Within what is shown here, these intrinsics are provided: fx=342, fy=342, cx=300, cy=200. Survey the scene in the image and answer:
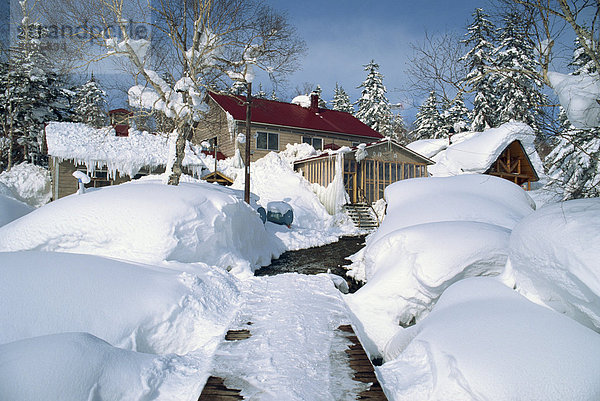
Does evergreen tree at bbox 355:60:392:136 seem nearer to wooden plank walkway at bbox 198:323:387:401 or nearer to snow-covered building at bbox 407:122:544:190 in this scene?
snow-covered building at bbox 407:122:544:190

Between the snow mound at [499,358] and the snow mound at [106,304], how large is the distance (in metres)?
2.38

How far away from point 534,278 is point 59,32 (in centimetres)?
1328

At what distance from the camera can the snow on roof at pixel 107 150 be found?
58.5 feet

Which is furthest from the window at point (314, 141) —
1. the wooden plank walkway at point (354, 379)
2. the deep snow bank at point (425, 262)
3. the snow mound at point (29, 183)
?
the wooden plank walkway at point (354, 379)

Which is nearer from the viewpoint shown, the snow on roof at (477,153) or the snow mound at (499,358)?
the snow mound at (499,358)

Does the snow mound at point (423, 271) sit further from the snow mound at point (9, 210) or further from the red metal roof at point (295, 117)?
the red metal roof at point (295, 117)

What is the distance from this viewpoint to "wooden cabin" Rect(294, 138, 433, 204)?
1962 cm

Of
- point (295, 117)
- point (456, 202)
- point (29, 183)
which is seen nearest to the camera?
point (456, 202)

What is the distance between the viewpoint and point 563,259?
3.31 metres

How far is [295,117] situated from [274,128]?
8.97 ft

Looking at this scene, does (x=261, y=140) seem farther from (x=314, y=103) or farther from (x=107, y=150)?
(x=107, y=150)

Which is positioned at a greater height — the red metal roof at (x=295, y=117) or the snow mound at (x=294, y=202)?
the red metal roof at (x=295, y=117)

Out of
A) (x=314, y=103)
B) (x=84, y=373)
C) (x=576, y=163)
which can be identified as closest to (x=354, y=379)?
(x=84, y=373)

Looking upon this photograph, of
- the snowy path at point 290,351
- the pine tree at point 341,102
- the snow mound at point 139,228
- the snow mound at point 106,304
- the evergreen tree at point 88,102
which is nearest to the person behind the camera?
the snowy path at point 290,351
